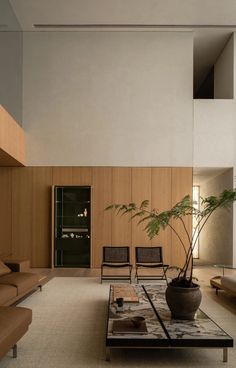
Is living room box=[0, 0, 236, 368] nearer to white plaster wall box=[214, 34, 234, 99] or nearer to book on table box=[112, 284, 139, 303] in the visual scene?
white plaster wall box=[214, 34, 234, 99]

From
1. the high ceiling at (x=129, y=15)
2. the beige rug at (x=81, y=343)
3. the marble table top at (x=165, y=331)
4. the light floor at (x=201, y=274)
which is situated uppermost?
the high ceiling at (x=129, y=15)

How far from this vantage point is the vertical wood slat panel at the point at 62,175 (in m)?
11.5

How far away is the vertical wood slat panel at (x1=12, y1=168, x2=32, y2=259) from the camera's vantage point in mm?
11453

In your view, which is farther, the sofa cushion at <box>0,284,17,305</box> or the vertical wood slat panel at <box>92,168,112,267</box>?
the vertical wood slat panel at <box>92,168,112,267</box>

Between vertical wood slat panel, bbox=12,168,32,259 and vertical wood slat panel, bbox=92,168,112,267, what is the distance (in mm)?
1827

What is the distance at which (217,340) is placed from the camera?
3.84 m

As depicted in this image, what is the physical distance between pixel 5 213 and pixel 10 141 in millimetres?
2632

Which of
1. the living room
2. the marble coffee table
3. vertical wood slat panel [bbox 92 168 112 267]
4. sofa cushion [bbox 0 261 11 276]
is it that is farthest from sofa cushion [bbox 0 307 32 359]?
vertical wood slat panel [bbox 92 168 112 267]

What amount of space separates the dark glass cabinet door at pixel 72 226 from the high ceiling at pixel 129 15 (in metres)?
→ 4.66

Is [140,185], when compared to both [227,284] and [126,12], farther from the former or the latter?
[227,284]

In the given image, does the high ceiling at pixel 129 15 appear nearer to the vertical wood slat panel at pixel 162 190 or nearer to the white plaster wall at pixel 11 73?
the white plaster wall at pixel 11 73

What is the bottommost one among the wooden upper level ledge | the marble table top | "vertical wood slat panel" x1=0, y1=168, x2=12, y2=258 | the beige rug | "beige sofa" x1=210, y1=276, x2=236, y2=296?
the beige rug

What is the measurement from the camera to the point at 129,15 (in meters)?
11.0

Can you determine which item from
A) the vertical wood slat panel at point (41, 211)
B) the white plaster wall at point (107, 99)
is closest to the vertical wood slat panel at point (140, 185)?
the white plaster wall at point (107, 99)
